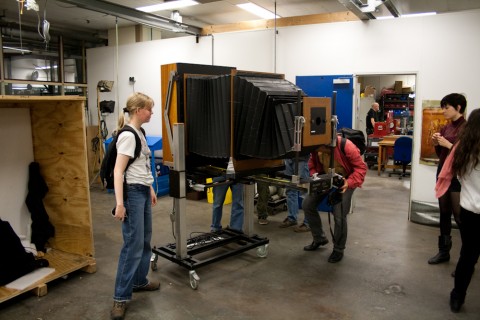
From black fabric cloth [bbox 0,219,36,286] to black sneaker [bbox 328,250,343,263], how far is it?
107 inches

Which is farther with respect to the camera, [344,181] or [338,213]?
[338,213]

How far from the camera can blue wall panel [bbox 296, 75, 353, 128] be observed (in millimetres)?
5750

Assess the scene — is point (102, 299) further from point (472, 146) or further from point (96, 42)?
point (96, 42)

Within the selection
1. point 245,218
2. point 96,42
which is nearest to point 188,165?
point 245,218

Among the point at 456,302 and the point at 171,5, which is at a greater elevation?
the point at 171,5

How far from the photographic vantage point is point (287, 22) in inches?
250

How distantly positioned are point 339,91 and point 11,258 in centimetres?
457

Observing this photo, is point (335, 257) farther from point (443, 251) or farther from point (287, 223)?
point (287, 223)

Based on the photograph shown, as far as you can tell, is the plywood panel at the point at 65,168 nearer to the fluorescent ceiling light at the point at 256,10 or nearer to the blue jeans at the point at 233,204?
the blue jeans at the point at 233,204

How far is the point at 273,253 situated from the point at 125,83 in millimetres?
5357

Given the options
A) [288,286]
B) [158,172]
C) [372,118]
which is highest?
[372,118]

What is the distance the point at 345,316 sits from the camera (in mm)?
2912

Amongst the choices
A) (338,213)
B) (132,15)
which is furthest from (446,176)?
(132,15)

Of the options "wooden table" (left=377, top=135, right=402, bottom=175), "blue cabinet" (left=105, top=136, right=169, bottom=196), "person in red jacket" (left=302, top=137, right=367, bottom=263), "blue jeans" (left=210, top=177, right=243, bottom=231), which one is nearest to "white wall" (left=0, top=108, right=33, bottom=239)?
"blue jeans" (left=210, top=177, right=243, bottom=231)
